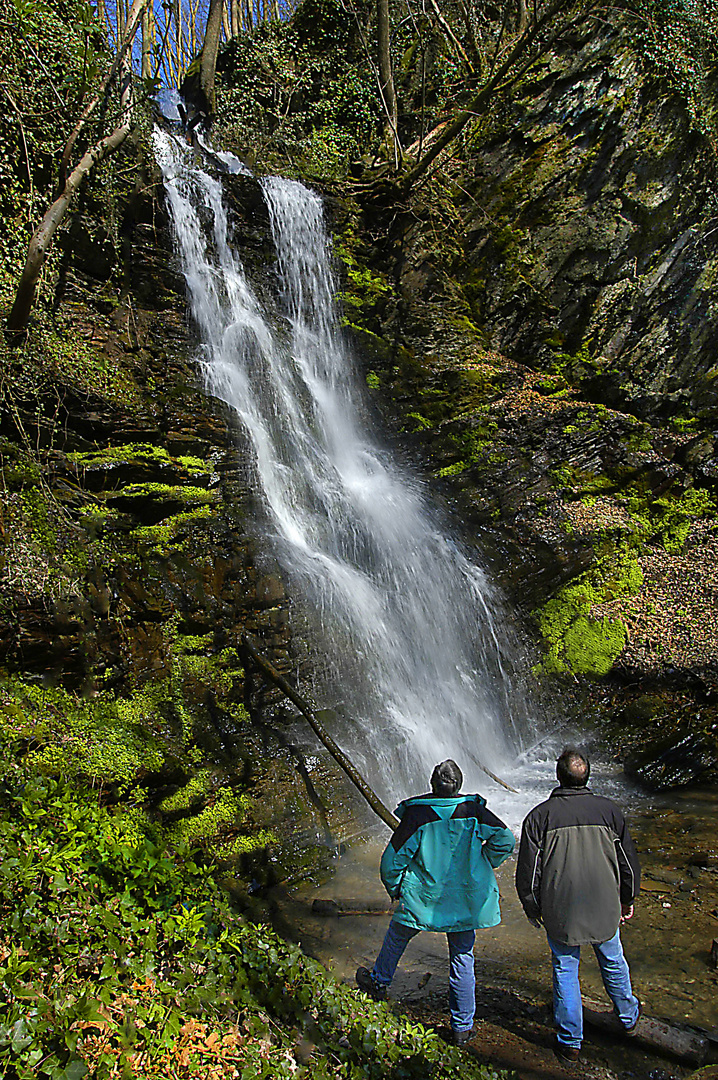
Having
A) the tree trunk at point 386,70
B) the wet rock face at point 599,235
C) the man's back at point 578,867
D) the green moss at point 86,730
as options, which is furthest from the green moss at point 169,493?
the tree trunk at point 386,70

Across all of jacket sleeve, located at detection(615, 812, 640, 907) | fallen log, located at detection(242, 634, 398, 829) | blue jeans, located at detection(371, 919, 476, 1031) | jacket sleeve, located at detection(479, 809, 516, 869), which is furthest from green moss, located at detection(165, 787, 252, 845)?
jacket sleeve, located at detection(615, 812, 640, 907)

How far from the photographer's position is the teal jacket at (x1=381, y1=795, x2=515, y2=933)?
3275 millimetres

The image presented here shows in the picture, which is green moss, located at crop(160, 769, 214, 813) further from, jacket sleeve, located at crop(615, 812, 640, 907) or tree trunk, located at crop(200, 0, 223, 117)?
tree trunk, located at crop(200, 0, 223, 117)

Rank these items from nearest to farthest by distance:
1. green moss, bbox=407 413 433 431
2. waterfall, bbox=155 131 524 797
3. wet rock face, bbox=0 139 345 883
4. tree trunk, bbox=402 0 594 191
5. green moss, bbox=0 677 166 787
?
green moss, bbox=0 677 166 787 < wet rock face, bbox=0 139 345 883 < waterfall, bbox=155 131 524 797 < green moss, bbox=407 413 433 431 < tree trunk, bbox=402 0 594 191

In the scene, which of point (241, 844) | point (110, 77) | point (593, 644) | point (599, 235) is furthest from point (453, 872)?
point (599, 235)

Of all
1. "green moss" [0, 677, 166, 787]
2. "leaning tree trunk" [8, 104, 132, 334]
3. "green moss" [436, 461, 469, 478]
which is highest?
"leaning tree trunk" [8, 104, 132, 334]

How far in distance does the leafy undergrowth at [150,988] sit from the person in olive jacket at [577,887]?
622 mm

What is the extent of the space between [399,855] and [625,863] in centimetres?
118

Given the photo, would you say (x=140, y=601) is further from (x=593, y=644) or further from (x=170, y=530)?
(x=593, y=644)

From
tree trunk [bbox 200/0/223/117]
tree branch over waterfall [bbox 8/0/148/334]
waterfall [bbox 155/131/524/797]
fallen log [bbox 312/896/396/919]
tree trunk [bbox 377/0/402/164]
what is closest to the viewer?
fallen log [bbox 312/896/396/919]

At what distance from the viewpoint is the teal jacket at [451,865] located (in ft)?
10.7

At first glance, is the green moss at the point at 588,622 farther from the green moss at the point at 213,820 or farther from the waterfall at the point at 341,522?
the green moss at the point at 213,820

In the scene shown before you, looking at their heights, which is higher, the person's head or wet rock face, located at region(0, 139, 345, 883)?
wet rock face, located at region(0, 139, 345, 883)

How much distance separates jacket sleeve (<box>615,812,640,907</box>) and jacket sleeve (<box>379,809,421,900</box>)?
1.04 meters
